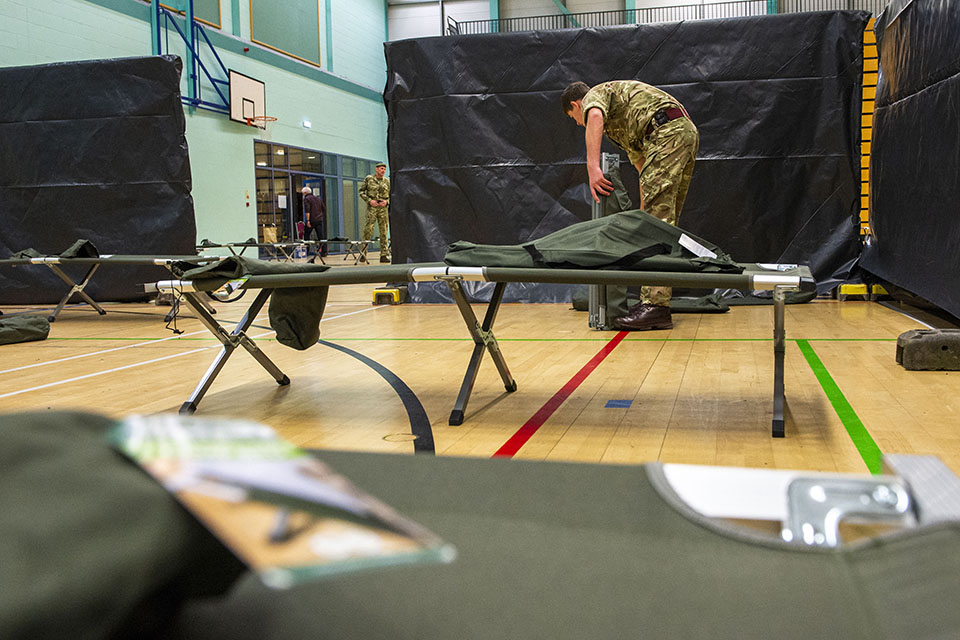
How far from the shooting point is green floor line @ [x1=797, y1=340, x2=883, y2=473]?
2.22 m

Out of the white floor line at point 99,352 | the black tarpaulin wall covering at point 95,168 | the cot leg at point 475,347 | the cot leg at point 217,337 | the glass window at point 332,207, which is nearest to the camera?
the cot leg at point 475,347

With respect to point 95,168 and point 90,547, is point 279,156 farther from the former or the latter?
point 90,547

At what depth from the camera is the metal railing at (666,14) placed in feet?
52.5

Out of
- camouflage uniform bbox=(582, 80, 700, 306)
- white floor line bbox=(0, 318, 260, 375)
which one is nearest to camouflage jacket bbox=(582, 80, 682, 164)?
camouflage uniform bbox=(582, 80, 700, 306)

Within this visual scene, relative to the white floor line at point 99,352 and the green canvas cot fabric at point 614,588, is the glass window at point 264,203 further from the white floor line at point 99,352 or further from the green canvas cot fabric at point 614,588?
the green canvas cot fabric at point 614,588

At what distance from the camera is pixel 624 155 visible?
648 centimetres

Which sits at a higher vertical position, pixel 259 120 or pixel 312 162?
pixel 259 120

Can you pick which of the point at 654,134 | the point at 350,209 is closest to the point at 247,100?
the point at 350,209

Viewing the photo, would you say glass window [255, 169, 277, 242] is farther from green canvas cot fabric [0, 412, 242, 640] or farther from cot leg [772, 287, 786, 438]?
green canvas cot fabric [0, 412, 242, 640]

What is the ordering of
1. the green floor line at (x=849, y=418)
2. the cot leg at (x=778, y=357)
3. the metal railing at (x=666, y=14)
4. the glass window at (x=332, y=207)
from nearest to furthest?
the green floor line at (x=849, y=418) < the cot leg at (x=778, y=357) < the metal railing at (x=666, y=14) < the glass window at (x=332, y=207)

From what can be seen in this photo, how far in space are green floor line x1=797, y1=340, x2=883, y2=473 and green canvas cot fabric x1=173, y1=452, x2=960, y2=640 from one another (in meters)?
1.18

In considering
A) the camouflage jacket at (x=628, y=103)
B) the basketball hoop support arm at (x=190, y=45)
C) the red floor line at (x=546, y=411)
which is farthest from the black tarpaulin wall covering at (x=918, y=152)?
the basketball hoop support arm at (x=190, y=45)

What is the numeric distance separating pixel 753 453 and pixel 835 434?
1.14ft

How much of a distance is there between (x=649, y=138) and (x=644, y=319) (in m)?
1.09
